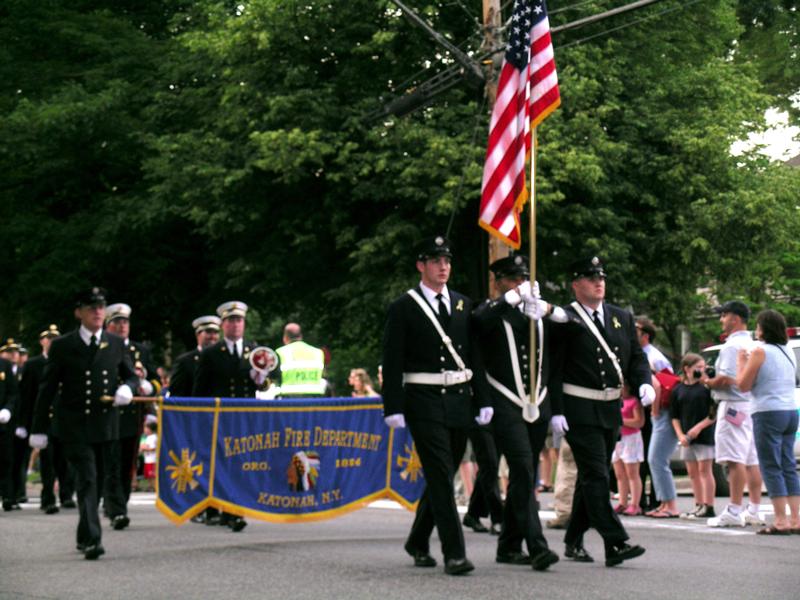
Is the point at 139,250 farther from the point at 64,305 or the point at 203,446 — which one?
the point at 203,446

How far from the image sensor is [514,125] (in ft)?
43.4

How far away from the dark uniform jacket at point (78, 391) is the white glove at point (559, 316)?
12.3ft

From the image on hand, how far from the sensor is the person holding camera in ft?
49.3

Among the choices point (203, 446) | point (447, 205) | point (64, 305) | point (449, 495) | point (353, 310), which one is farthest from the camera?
point (64, 305)

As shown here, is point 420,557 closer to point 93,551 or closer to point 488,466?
point 93,551

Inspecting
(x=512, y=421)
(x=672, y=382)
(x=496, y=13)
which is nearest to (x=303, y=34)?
(x=496, y=13)

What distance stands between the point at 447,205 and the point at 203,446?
16.1 metres

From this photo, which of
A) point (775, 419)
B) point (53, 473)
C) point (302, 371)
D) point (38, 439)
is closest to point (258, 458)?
point (38, 439)

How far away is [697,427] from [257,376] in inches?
174

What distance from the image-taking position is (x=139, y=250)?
120 feet

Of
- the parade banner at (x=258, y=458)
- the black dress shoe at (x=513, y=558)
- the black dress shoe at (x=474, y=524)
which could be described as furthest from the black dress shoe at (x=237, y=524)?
the black dress shoe at (x=513, y=558)

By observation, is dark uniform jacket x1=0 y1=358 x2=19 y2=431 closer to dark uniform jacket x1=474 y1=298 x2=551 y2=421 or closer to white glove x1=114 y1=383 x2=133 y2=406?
white glove x1=114 y1=383 x2=133 y2=406

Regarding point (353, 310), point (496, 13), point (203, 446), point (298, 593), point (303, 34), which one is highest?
point (303, 34)

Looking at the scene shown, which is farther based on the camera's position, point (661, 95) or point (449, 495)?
point (661, 95)
